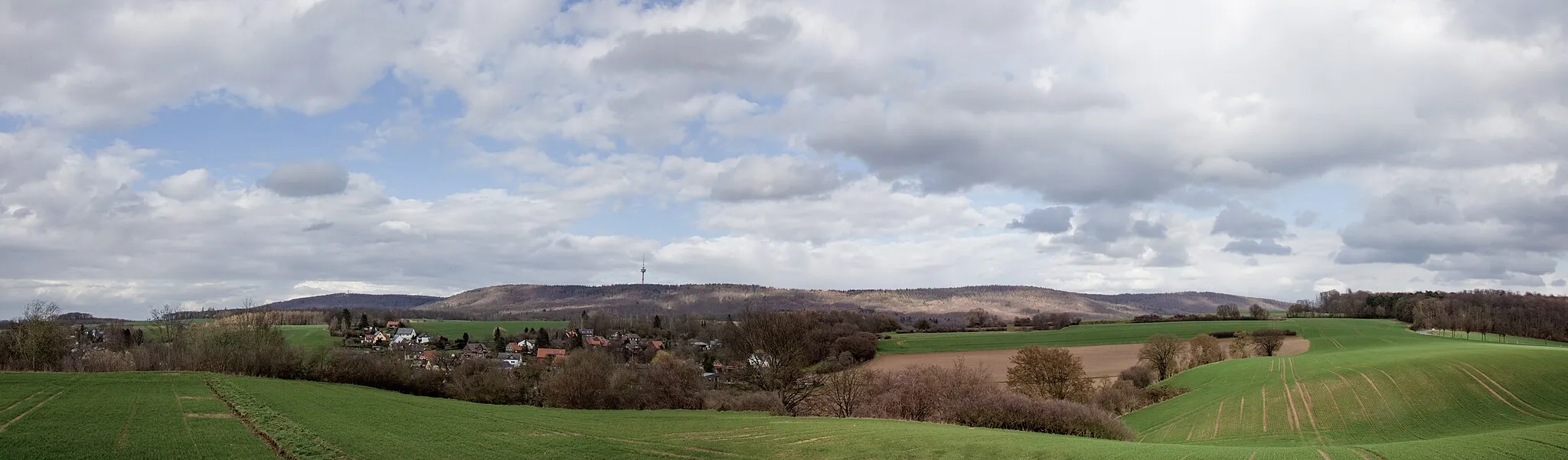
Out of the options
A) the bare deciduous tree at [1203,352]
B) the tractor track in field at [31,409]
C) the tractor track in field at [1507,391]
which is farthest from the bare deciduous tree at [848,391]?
the bare deciduous tree at [1203,352]

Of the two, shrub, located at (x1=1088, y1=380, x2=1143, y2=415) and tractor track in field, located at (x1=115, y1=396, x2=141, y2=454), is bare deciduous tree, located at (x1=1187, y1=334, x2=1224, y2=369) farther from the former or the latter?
tractor track in field, located at (x1=115, y1=396, x2=141, y2=454)

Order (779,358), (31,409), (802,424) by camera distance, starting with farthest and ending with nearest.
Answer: (779,358) → (802,424) → (31,409)

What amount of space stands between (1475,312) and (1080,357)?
285ft

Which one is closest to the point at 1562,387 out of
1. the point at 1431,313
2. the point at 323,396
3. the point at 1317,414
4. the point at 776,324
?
the point at 1317,414

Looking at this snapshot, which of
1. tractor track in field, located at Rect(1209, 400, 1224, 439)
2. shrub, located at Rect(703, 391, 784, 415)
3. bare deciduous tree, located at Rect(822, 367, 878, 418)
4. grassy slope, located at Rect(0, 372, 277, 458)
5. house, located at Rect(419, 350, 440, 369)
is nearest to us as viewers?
grassy slope, located at Rect(0, 372, 277, 458)

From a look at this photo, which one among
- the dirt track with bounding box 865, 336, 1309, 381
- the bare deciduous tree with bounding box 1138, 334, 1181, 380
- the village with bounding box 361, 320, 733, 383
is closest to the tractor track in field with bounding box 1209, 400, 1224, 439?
the dirt track with bounding box 865, 336, 1309, 381

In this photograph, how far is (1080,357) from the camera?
8831 centimetres

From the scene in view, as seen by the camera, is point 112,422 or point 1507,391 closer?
point 112,422

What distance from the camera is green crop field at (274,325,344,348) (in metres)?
101

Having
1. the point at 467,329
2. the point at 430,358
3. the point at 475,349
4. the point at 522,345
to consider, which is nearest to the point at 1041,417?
the point at 430,358

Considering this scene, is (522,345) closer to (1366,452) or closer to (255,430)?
(255,430)

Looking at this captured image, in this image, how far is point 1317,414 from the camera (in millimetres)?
44500

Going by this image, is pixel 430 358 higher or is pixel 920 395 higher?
pixel 920 395

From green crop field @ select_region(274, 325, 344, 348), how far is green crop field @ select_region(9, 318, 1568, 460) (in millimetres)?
49766
